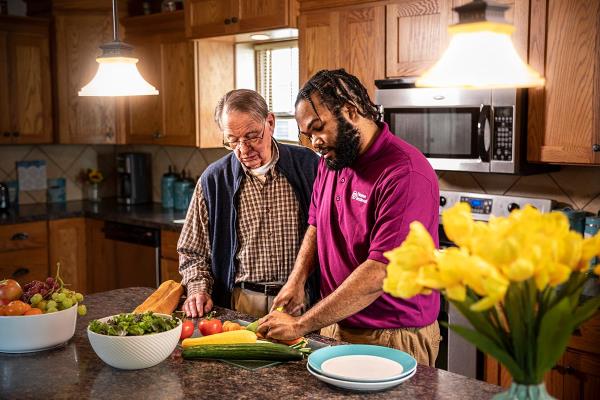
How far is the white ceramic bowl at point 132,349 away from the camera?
1800 mm

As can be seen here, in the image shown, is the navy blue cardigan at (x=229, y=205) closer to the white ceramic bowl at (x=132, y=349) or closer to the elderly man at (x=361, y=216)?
the elderly man at (x=361, y=216)

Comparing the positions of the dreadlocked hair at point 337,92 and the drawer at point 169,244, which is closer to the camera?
the dreadlocked hair at point 337,92

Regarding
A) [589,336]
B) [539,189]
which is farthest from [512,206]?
[589,336]

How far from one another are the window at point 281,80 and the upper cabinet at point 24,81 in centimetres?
155

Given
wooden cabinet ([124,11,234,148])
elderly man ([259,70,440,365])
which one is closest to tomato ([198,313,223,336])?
elderly man ([259,70,440,365])

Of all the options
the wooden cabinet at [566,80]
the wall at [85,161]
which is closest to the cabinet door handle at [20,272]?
the wall at [85,161]

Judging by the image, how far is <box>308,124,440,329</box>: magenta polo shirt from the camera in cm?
203

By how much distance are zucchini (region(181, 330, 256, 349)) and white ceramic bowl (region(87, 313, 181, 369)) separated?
0.11 m

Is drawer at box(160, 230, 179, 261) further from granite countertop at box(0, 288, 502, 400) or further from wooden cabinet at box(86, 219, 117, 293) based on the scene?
granite countertop at box(0, 288, 502, 400)

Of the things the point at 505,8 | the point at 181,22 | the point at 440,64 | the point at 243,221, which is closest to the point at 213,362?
the point at 243,221

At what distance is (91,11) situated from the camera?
492cm

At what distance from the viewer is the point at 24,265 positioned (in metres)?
4.67

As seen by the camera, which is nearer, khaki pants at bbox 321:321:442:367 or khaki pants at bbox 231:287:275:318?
khaki pants at bbox 321:321:442:367

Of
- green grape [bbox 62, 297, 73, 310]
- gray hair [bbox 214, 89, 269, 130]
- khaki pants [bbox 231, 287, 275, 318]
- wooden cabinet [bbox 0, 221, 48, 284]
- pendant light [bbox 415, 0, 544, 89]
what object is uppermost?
pendant light [bbox 415, 0, 544, 89]
